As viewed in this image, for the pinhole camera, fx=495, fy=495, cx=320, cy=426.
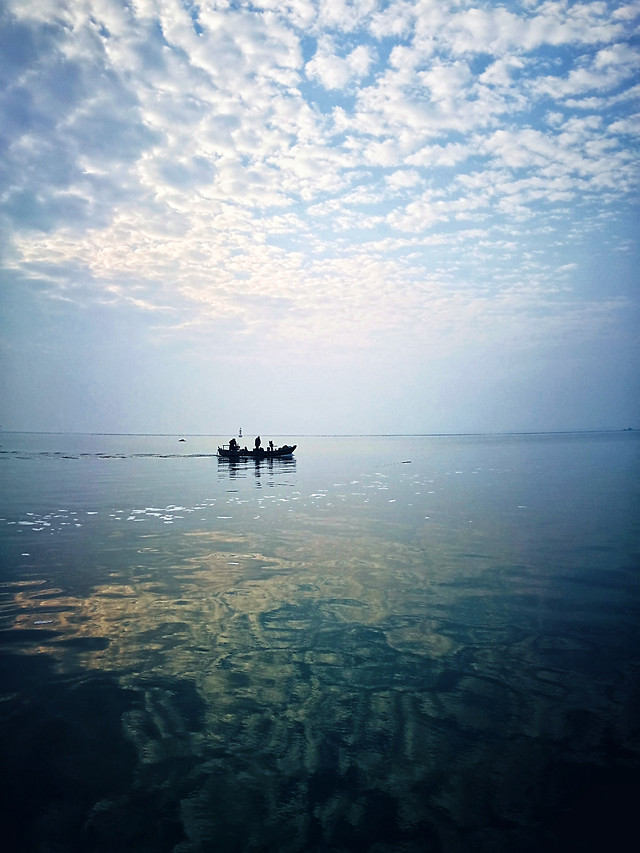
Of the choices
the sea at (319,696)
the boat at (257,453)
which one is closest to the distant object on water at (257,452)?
the boat at (257,453)

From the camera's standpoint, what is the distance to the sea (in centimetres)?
655

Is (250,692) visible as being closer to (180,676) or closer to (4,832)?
(180,676)

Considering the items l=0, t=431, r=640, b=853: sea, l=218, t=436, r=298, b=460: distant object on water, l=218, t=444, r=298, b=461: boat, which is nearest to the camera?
l=0, t=431, r=640, b=853: sea

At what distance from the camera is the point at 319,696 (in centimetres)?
966

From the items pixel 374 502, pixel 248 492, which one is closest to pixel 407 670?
pixel 374 502

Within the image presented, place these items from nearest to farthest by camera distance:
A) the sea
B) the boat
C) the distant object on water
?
1. the sea
2. the distant object on water
3. the boat

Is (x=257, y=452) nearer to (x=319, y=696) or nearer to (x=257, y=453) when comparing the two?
(x=257, y=453)

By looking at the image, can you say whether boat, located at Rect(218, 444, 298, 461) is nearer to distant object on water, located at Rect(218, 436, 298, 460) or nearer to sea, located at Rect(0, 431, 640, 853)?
distant object on water, located at Rect(218, 436, 298, 460)

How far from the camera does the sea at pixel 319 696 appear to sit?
6551 millimetres

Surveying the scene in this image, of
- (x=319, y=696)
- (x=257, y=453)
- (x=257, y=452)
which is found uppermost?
(x=257, y=452)

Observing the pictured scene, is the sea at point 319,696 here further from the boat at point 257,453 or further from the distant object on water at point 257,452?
the boat at point 257,453

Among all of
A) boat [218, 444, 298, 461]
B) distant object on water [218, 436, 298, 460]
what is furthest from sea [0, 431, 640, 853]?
boat [218, 444, 298, 461]

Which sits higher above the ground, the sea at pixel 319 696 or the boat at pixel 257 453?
the boat at pixel 257 453

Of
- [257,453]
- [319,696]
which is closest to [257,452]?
[257,453]
